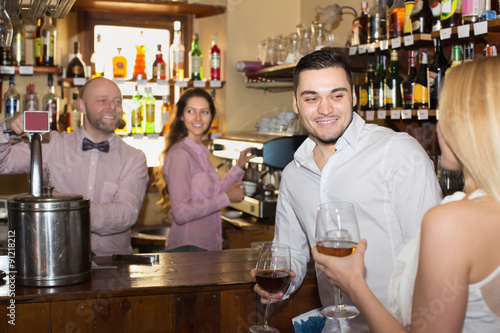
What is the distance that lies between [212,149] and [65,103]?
56.2 inches

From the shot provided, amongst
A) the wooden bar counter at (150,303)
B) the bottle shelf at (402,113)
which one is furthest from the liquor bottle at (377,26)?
the wooden bar counter at (150,303)

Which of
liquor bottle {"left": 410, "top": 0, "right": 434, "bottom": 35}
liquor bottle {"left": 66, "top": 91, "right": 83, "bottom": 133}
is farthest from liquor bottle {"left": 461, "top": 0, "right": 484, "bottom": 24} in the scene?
liquor bottle {"left": 66, "top": 91, "right": 83, "bottom": 133}

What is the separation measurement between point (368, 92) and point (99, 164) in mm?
1816

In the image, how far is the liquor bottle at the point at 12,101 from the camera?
15.4ft

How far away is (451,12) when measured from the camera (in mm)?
2986

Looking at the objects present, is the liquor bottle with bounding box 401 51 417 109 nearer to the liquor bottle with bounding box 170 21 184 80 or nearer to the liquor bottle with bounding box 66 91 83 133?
Result: the liquor bottle with bounding box 170 21 184 80

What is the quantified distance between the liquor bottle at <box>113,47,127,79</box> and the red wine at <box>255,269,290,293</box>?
12.6ft

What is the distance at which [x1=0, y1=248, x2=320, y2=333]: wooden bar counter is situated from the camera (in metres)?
2.05

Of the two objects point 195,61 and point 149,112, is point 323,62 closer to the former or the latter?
point 195,61

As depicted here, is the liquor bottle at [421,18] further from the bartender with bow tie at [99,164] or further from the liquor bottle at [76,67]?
the liquor bottle at [76,67]

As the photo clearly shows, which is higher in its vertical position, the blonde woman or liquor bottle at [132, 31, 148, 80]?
liquor bottle at [132, 31, 148, 80]

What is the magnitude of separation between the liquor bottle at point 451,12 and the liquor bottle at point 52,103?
3.18 m

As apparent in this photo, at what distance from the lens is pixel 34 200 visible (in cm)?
A: 210

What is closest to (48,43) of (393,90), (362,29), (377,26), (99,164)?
(99,164)
